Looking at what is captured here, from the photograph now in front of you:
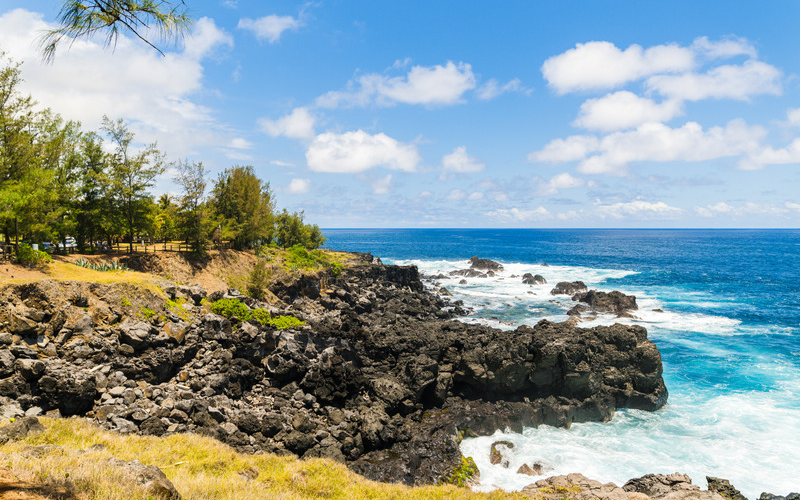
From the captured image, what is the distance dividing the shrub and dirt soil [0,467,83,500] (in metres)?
17.1

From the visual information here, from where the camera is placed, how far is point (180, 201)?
3969 cm

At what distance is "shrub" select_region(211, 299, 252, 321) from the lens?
83.3 feet

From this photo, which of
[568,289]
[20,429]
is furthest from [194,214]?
[568,289]

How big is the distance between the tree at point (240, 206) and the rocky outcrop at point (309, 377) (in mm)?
18226

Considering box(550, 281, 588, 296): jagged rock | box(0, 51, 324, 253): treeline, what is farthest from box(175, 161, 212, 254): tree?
box(550, 281, 588, 296): jagged rock

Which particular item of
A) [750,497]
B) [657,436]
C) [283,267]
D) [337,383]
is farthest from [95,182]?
[750,497]

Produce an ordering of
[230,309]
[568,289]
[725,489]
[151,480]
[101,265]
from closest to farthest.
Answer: [151,480] → [725,489] → [230,309] → [101,265] → [568,289]

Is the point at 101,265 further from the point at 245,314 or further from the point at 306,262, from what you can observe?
the point at 306,262

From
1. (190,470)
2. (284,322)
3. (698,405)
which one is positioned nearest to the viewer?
(190,470)

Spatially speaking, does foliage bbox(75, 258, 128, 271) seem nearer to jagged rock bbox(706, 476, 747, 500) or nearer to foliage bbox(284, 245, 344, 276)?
foliage bbox(284, 245, 344, 276)

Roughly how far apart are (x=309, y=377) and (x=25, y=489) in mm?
13959

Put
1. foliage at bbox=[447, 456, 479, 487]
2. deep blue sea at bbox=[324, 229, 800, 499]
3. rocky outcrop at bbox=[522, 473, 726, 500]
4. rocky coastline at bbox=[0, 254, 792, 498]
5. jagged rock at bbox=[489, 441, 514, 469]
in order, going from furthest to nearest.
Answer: deep blue sea at bbox=[324, 229, 800, 499]
jagged rock at bbox=[489, 441, 514, 469]
foliage at bbox=[447, 456, 479, 487]
rocky coastline at bbox=[0, 254, 792, 498]
rocky outcrop at bbox=[522, 473, 726, 500]

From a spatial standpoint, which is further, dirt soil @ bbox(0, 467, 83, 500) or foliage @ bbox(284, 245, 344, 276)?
foliage @ bbox(284, 245, 344, 276)

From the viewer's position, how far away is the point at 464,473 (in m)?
17.5
